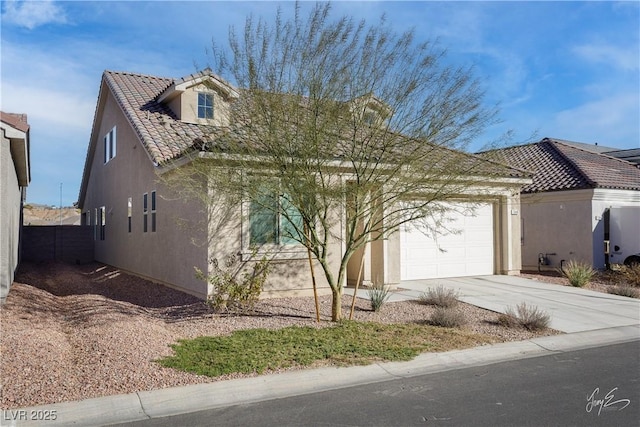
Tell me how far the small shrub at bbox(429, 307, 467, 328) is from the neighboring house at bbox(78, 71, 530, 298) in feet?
6.82

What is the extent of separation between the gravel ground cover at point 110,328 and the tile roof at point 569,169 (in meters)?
9.61

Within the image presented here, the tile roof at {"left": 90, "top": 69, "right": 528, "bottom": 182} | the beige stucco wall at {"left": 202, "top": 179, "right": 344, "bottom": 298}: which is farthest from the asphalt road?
the beige stucco wall at {"left": 202, "top": 179, "right": 344, "bottom": 298}

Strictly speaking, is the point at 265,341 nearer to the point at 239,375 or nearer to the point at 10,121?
the point at 239,375

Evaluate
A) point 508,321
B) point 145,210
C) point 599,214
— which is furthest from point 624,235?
point 145,210

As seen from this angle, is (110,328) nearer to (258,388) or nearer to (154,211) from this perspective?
(258,388)

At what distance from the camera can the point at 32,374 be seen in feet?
22.1

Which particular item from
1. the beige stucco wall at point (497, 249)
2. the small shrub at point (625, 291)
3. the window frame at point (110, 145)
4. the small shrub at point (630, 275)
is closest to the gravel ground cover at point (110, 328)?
the beige stucco wall at point (497, 249)

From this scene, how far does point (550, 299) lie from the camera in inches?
529

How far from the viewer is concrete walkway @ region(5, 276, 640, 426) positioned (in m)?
5.88

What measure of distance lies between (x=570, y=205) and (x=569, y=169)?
199 centimetres

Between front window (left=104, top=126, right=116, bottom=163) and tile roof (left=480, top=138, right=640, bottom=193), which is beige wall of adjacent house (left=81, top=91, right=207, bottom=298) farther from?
tile roof (left=480, top=138, right=640, bottom=193)

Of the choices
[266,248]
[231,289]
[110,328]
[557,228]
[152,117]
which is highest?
[152,117]

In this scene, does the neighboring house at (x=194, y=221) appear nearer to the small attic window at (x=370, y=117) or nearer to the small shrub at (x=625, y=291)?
the small attic window at (x=370, y=117)

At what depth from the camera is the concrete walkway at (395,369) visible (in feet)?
19.3
